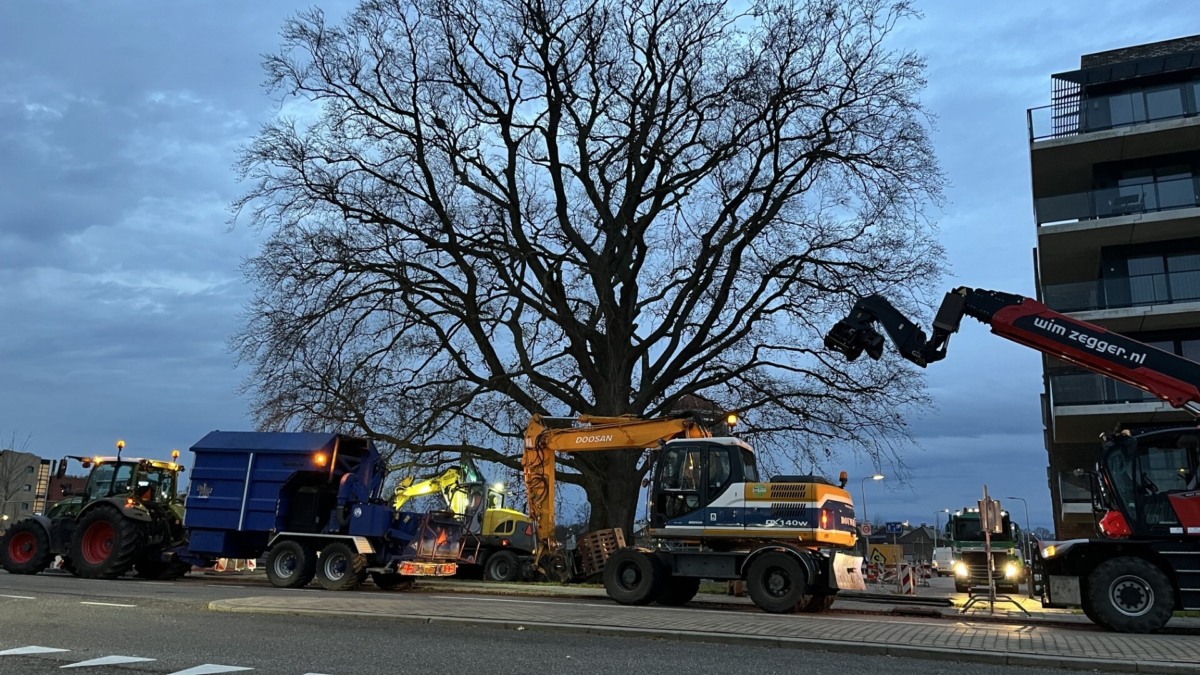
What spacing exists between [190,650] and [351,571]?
940 cm

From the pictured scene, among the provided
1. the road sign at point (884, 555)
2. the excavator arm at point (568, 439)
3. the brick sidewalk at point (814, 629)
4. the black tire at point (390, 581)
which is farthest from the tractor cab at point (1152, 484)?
the road sign at point (884, 555)

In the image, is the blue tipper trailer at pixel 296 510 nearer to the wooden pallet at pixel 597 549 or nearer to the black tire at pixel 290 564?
the black tire at pixel 290 564

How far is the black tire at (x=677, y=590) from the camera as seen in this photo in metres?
15.8

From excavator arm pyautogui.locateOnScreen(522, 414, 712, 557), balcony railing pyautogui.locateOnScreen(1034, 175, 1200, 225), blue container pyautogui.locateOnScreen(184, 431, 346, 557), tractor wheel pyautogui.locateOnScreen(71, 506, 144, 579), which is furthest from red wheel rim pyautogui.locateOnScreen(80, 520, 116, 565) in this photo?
balcony railing pyautogui.locateOnScreen(1034, 175, 1200, 225)

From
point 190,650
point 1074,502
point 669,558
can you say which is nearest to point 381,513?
point 669,558

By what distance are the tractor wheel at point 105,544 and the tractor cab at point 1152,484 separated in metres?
17.9

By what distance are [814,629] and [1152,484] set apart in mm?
6148

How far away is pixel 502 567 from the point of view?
76.4ft

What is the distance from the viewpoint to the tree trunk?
22438mm

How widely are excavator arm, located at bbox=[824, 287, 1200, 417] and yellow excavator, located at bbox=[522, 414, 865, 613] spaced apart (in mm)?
2615

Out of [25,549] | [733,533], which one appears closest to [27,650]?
[733,533]

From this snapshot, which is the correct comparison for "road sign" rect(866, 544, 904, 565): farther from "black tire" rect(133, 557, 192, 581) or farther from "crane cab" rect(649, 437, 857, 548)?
"black tire" rect(133, 557, 192, 581)

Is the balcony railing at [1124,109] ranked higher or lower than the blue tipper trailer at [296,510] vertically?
higher

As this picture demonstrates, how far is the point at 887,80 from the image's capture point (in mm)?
22109
